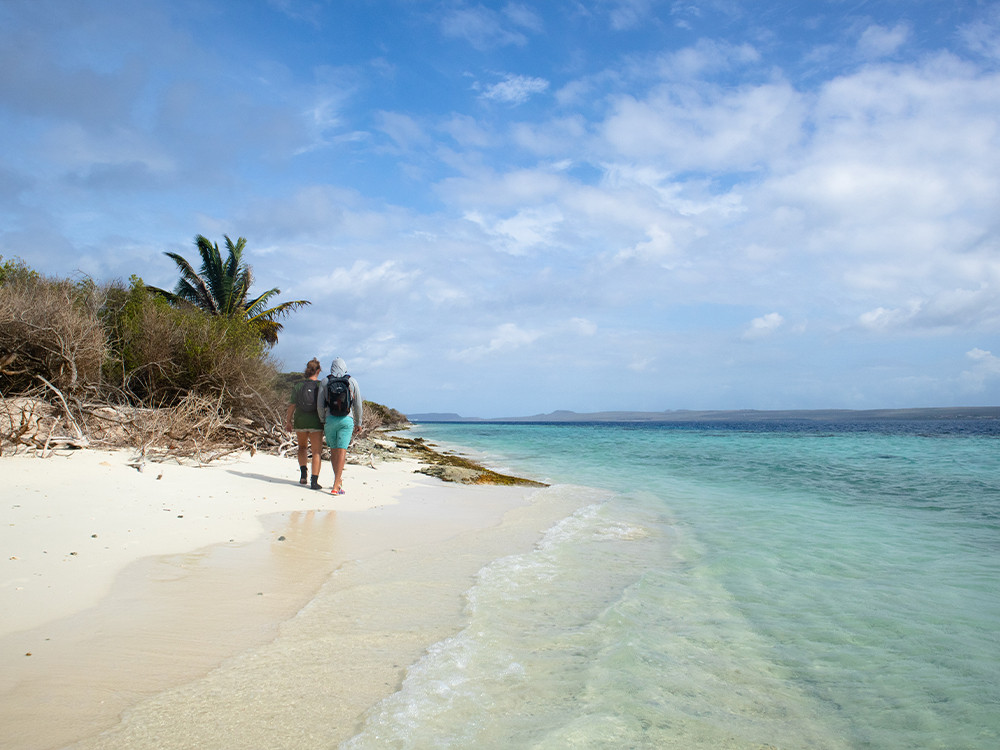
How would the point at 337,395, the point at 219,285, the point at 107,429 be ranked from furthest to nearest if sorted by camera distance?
the point at 219,285 < the point at 107,429 < the point at 337,395

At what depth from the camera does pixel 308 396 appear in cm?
817

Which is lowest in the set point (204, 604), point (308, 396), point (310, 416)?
point (204, 604)

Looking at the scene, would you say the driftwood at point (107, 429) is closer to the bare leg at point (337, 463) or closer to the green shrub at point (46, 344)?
the green shrub at point (46, 344)

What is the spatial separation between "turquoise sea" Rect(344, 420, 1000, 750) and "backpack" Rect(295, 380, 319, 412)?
3922mm

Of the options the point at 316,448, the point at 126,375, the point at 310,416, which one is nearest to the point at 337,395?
the point at 310,416

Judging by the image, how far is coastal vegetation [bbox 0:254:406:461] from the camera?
28.6 feet

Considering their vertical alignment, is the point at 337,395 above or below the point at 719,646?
above

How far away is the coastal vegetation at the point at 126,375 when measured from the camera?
873cm

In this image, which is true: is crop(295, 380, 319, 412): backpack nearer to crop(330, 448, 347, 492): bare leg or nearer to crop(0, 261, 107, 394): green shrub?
crop(330, 448, 347, 492): bare leg

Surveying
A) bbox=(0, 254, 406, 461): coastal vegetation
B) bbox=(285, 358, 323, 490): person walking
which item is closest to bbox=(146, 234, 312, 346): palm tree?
bbox=(0, 254, 406, 461): coastal vegetation

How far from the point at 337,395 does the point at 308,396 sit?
56 centimetres

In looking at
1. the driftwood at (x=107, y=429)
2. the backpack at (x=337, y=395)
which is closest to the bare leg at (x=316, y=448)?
the backpack at (x=337, y=395)

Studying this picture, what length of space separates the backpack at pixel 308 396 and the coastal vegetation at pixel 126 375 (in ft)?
6.99

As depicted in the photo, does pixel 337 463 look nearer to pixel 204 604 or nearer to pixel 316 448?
pixel 316 448
